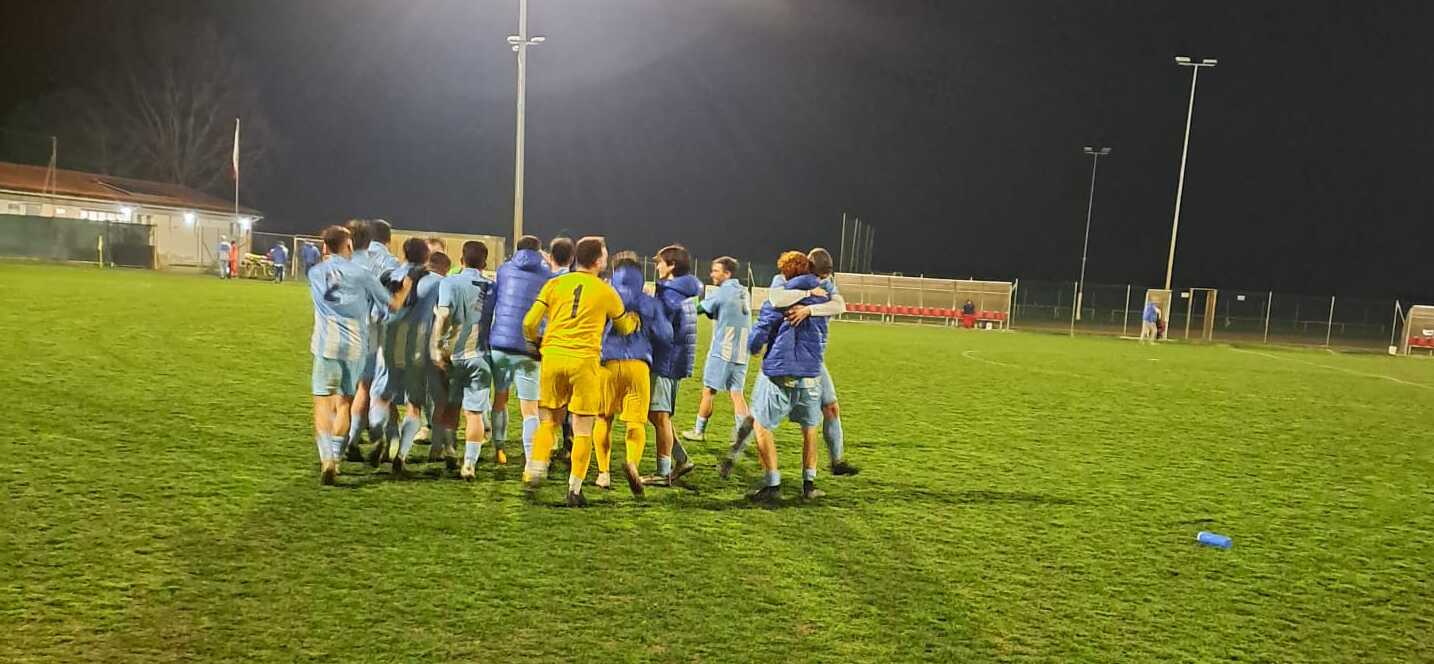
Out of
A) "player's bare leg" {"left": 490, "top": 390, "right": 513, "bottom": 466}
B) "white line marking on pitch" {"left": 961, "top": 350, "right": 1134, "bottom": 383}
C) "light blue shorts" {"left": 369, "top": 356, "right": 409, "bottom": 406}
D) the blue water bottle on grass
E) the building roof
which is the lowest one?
"white line marking on pitch" {"left": 961, "top": 350, "right": 1134, "bottom": 383}

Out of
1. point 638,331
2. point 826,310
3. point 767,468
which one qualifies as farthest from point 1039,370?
point 638,331

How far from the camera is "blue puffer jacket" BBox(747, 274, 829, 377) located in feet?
20.6

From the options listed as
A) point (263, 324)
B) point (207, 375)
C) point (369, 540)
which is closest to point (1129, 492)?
point (369, 540)

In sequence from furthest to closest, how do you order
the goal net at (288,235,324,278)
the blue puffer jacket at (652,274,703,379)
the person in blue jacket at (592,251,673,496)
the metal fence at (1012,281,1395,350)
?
1. the goal net at (288,235,324,278)
2. the metal fence at (1012,281,1395,350)
3. the blue puffer jacket at (652,274,703,379)
4. the person in blue jacket at (592,251,673,496)

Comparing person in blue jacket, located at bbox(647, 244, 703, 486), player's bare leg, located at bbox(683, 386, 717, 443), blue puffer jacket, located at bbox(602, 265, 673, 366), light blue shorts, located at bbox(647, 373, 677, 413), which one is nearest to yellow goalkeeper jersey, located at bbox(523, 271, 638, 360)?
blue puffer jacket, located at bbox(602, 265, 673, 366)

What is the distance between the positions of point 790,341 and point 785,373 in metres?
0.24

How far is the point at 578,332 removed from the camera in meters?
5.74

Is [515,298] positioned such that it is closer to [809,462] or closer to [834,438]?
[809,462]

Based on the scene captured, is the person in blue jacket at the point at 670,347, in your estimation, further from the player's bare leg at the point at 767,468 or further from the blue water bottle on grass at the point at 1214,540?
the blue water bottle on grass at the point at 1214,540

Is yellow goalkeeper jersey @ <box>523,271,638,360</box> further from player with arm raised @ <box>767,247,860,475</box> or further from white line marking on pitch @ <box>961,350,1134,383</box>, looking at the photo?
white line marking on pitch @ <box>961,350,1134,383</box>

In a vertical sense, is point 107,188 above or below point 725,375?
above

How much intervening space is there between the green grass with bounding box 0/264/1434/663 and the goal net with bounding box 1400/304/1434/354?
90.7 feet

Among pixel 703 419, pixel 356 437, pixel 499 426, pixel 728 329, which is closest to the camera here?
pixel 356 437

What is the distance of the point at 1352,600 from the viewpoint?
16.4 ft
